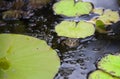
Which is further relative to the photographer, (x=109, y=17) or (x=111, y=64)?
(x=109, y=17)

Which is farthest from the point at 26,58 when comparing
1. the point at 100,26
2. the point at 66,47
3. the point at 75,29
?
the point at 100,26

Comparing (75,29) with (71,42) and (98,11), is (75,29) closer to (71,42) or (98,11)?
(71,42)

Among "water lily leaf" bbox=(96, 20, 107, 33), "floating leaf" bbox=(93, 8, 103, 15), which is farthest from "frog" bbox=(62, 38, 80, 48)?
"floating leaf" bbox=(93, 8, 103, 15)

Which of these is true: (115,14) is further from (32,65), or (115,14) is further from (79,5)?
(32,65)

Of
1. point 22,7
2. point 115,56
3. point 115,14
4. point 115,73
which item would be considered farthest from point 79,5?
point 115,73

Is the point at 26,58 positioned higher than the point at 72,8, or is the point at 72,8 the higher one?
the point at 72,8

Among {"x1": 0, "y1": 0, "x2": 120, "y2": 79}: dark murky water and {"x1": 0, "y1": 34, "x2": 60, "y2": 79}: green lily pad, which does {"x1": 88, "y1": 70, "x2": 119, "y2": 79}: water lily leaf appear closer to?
{"x1": 0, "y1": 0, "x2": 120, "y2": 79}: dark murky water
